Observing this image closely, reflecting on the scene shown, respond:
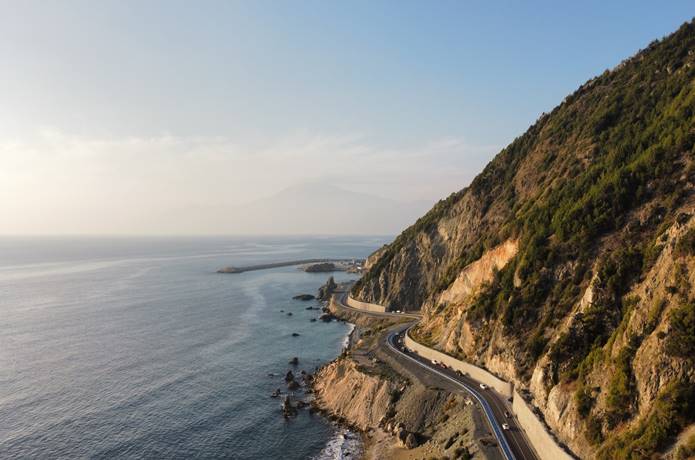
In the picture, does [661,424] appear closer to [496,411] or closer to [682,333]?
[682,333]

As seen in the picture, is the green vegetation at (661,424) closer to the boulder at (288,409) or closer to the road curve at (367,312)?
the boulder at (288,409)

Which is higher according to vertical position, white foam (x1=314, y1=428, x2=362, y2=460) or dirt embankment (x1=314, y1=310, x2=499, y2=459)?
dirt embankment (x1=314, y1=310, x2=499, y2=459)

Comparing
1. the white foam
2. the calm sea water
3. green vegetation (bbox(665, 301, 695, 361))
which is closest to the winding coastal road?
the white foam

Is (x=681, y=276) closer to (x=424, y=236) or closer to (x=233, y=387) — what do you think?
(x=233, y=387)

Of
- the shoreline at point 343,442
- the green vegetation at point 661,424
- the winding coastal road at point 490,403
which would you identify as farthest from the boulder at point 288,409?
the green vegetation at point 661,424

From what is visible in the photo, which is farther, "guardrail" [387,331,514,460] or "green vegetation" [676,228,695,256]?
"guardrail" [387,331,514,460]

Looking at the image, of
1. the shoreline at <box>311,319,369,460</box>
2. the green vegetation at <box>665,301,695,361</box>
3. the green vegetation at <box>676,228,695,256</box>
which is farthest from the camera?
the shoreline at <box>311,319,369,460</box>

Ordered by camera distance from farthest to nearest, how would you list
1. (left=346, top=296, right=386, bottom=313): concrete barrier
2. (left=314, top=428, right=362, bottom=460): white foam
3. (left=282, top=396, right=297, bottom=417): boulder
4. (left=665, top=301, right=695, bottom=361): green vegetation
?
(left=346, top=296, right=386, bottom=313): concrete barrier
(left=282, top=396, right=297, bottom=417): boulder
(left=314, top=428, right=362, bottom=460): white foam
(left=665, top=301, right=695, bottom=361): green vegetation

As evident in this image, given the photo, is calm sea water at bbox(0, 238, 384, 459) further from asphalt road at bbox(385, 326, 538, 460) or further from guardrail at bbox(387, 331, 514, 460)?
asphalt road at bbox(385, 326, 538, 460)
